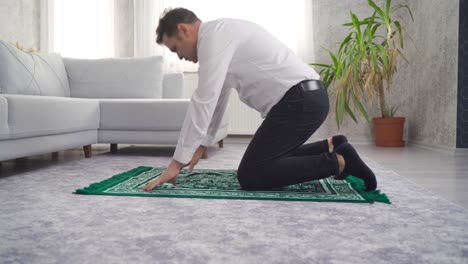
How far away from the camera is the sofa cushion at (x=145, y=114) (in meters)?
2.85

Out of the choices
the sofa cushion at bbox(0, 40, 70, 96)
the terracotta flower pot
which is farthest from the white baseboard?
the sofa cushion at bbox(0, 40, 70, 96)

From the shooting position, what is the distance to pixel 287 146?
1.58 metres

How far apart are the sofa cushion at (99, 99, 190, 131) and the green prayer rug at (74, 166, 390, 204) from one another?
34.8 inches

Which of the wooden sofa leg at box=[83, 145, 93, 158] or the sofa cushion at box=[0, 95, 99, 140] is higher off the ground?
the sofa cushion at box=[0, 95, 99, 140]

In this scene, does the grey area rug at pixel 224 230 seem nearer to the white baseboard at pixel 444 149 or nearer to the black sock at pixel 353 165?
the black sock at pixel 353 165

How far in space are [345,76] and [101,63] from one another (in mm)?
2242

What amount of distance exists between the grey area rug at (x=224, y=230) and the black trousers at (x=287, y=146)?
14cm

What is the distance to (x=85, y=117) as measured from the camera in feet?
8.84

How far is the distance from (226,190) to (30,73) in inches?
81.8

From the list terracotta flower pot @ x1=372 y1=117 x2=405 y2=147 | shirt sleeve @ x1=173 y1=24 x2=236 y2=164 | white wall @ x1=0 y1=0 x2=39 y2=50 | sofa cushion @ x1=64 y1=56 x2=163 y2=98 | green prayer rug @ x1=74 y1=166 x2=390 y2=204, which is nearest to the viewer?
shirt sleeve @ x1=173 y1=24 x2=236 y2=164

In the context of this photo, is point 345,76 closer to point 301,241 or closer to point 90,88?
point 90,88

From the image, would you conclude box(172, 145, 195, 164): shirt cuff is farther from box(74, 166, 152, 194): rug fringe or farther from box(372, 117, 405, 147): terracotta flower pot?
box(372, 117, 405, 147): terracotta flower pot

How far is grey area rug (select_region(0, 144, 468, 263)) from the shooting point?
90cm

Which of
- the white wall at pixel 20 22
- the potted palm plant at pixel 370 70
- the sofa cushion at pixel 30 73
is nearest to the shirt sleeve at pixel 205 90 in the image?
the sofa cushion at pixel 30 73
